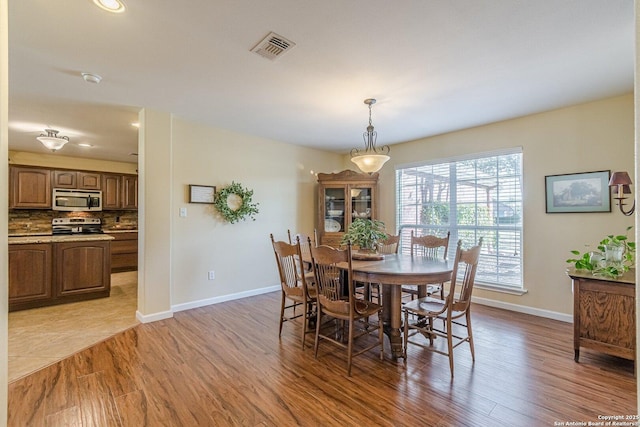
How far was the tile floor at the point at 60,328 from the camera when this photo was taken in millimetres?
2510

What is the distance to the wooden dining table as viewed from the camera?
2.24 meters

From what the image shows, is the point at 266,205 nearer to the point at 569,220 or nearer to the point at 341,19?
the point at 341,19

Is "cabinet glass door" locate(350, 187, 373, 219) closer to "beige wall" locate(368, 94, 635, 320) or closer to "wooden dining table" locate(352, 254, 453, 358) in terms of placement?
"beige wall" locate(368, 94, 635, 320)

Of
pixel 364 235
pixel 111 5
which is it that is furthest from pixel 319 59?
pixel 364 235

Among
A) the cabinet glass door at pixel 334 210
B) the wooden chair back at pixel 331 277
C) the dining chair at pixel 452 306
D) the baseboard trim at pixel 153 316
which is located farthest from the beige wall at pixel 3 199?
the cabinet glass door at pixel 334 210

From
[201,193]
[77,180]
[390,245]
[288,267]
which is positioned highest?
[77,180]

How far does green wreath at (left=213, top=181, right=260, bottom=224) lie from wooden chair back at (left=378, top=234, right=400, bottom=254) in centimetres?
200

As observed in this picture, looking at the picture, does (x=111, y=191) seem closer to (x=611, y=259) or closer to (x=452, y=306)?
(x=452, y=306)

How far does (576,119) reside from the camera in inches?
128

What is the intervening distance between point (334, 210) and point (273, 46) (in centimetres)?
330

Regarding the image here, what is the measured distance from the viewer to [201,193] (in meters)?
3.95

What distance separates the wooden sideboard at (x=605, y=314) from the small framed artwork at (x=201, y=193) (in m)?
4.08

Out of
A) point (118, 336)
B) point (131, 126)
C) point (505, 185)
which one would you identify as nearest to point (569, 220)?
point (505, 185)

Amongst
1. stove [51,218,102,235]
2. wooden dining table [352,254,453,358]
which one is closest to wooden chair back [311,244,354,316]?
wooden dining table [352,254,453,358]
